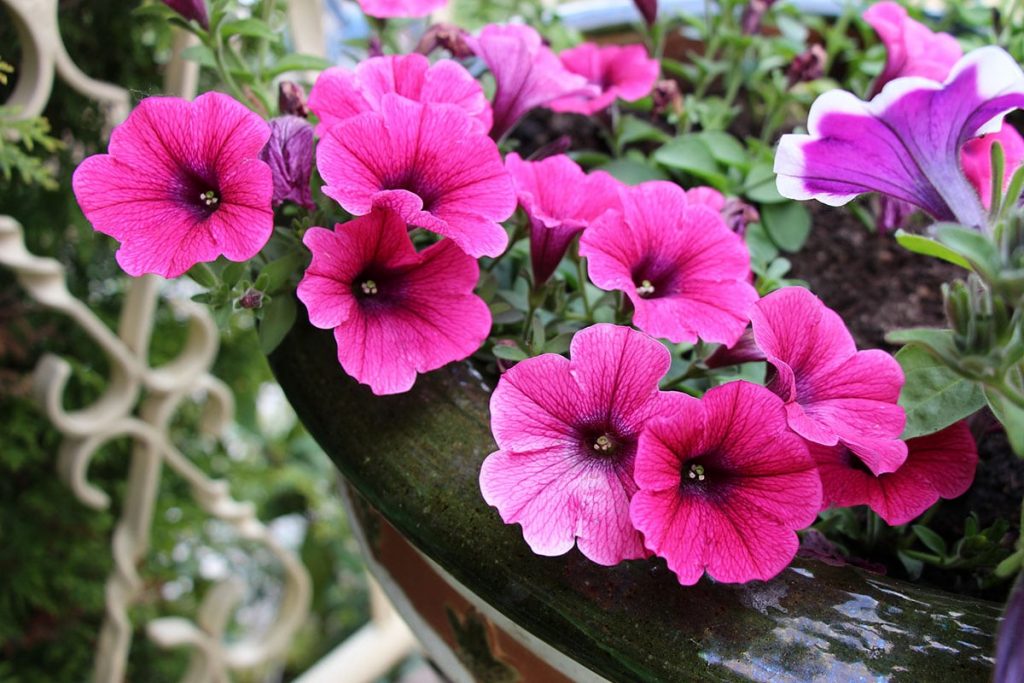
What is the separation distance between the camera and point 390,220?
429 mm

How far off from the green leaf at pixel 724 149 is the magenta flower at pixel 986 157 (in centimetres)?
15

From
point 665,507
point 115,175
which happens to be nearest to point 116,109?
point 115,175

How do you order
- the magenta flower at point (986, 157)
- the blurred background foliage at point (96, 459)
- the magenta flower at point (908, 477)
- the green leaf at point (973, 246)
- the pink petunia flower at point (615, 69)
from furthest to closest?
the blurred background foliage at point (96, 459), the pink petunia flower at point (615, 69), the magenta flower at point (986, 157), the magenta flower at point (908, 477), the green leaf at point (973, 246)

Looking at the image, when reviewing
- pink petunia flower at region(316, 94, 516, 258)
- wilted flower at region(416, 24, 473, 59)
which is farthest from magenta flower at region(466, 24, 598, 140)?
pink petunia flower at region(316, 94, 516, 258)

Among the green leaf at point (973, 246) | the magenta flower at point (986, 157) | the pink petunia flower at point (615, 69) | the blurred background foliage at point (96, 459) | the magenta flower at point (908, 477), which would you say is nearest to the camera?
the green leaf at point (973, 246)

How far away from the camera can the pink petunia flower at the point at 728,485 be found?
377 millimetres

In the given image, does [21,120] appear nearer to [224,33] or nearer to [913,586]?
[224,33]

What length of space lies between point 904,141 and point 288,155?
0.29m

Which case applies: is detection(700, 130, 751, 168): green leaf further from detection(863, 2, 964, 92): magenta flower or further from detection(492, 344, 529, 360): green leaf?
detection(492, 344, 529, 360): green leaf

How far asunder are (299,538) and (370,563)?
0.90m

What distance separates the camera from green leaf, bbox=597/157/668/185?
0.67m

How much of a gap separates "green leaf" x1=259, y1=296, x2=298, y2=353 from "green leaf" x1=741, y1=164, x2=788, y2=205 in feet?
1.13

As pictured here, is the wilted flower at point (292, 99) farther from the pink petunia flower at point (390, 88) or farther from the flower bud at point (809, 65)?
the flower bud at point (809, 65)

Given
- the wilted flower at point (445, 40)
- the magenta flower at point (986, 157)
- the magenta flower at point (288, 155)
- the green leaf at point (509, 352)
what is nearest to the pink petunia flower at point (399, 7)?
the wilted flower at point (445, 40)
